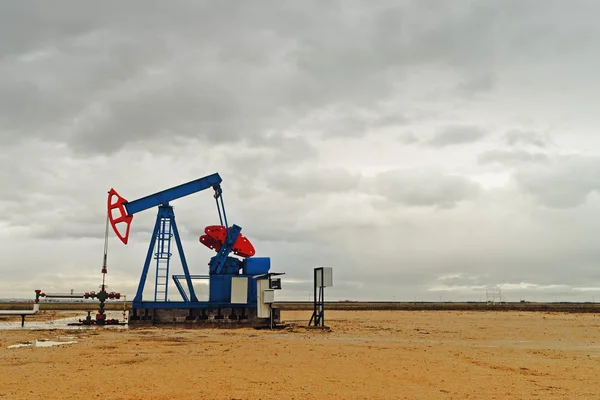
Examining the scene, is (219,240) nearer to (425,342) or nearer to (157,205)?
(157,205)

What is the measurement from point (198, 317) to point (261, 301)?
131 inches

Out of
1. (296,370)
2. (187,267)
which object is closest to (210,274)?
(187,267)

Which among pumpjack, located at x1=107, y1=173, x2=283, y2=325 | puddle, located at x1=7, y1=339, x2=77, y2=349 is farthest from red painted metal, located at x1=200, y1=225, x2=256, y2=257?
puddle, located at x1=7, y1=339, x2=77, y2=349

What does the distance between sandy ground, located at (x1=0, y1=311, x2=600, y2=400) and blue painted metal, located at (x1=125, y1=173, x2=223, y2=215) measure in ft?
29.1

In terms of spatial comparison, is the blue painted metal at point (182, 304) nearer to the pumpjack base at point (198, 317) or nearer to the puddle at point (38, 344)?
the pumpjack base at point (198, 317)

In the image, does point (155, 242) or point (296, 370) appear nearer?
point (296, 370)

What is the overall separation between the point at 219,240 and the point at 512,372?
663 inches

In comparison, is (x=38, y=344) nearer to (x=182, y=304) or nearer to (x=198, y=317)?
(x=182, y=304)

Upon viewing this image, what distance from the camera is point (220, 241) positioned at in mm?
25531

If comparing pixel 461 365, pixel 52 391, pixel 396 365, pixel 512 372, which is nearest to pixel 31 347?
pixel 52 391

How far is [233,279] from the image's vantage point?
963 inches

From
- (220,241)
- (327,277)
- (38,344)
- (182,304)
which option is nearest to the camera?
(38,344)

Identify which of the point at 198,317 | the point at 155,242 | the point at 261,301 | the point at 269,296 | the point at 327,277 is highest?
the point at 155,242

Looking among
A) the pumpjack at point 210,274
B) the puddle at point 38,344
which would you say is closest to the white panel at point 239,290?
the pumpjack at point 210,274
